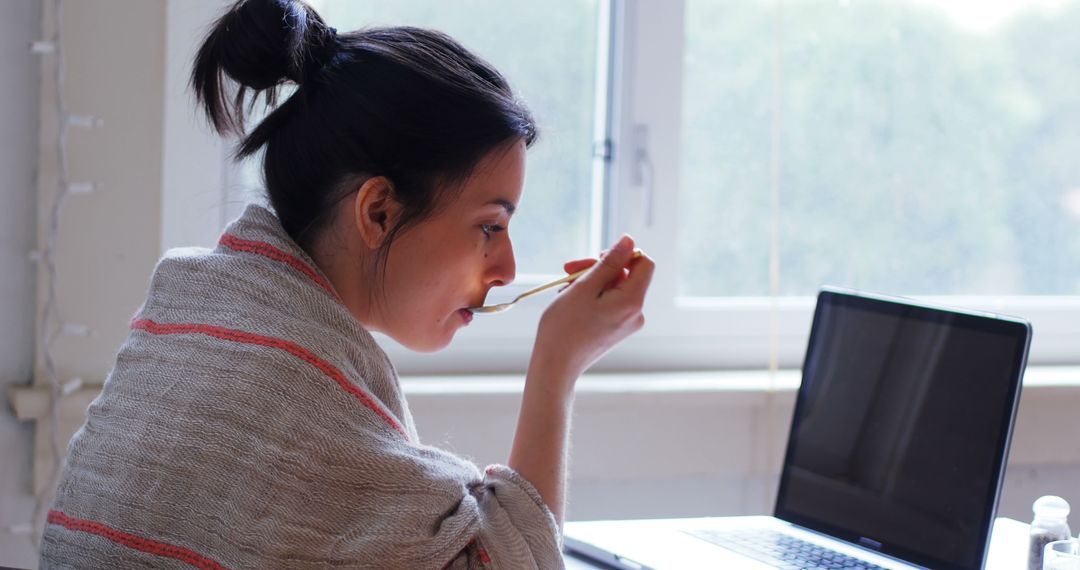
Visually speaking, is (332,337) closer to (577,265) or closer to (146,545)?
(146,545)

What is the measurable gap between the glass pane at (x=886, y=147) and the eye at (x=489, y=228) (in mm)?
939

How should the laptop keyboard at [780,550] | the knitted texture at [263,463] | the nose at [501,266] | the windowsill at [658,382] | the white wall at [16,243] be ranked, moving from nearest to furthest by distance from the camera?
1. the knitted texture at [263,463]
2. the nose at [501,266]
3. the laptop keyboard at [780,550]
4. the white wall at [16,243]
5. the windowsill at [658,382]

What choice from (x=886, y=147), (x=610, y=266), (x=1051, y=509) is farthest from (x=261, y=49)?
(x=886, y=147)

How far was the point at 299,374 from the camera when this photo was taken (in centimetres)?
86

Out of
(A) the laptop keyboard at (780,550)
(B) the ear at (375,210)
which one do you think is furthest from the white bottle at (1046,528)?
(B) the ear at (375,210)

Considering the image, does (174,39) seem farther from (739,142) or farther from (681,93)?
(739,142)

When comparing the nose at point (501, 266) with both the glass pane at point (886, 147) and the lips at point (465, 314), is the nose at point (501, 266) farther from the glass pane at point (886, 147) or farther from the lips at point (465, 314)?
the glass pane at point (886, 147)

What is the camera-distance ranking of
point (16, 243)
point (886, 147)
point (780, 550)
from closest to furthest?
point (780, 550)
point (16, 243)
point (886, 147)

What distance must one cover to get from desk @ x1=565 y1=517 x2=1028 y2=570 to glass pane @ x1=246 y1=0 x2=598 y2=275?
0.75 m

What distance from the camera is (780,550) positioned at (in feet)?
3.98

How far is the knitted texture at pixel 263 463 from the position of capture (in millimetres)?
825

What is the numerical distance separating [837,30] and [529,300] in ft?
2.38

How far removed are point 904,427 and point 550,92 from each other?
35.3 inches

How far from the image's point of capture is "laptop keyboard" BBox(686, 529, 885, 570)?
1168 mm
